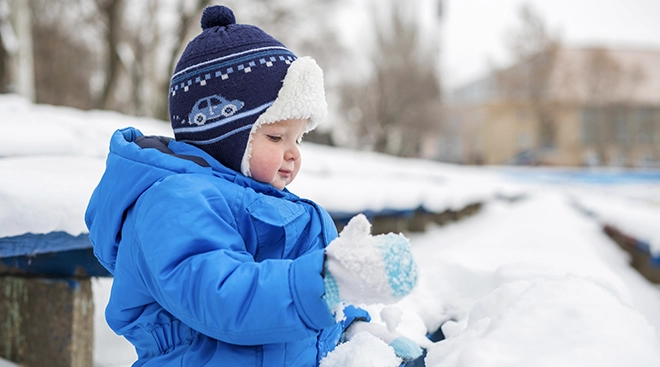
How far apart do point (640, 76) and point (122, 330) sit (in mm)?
32809

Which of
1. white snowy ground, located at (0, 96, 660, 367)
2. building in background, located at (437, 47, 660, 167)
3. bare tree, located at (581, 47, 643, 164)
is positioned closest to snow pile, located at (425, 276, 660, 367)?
white snowy ground, located at (0, 96, 660, 367)

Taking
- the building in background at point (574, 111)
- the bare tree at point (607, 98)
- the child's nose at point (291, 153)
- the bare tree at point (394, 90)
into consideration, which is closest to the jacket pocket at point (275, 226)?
the child's nose at point (291, 153)

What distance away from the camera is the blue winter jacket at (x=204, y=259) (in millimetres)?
770

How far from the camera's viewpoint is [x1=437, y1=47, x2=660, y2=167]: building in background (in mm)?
28469

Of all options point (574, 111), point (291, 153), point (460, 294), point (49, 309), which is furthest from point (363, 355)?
point (574, 111)

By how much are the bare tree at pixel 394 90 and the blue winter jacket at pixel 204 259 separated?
20064mm

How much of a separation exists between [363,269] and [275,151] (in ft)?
1.24

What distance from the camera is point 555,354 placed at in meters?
0.79

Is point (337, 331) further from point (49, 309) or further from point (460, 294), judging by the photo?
point (49, 309)

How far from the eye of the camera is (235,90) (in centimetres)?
99

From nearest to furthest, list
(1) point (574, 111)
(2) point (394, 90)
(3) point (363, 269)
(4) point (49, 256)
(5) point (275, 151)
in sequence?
(3) point (363, 269)
(5) point (275, 151)
(4) point (49, 256)
(2) point (394, 90)
(1) point (574, 111)

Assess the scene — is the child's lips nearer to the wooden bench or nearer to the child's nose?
the child's nose

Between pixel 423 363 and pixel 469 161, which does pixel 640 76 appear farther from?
pixel 423 363

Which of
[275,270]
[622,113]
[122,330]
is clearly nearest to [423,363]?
[275,270]
